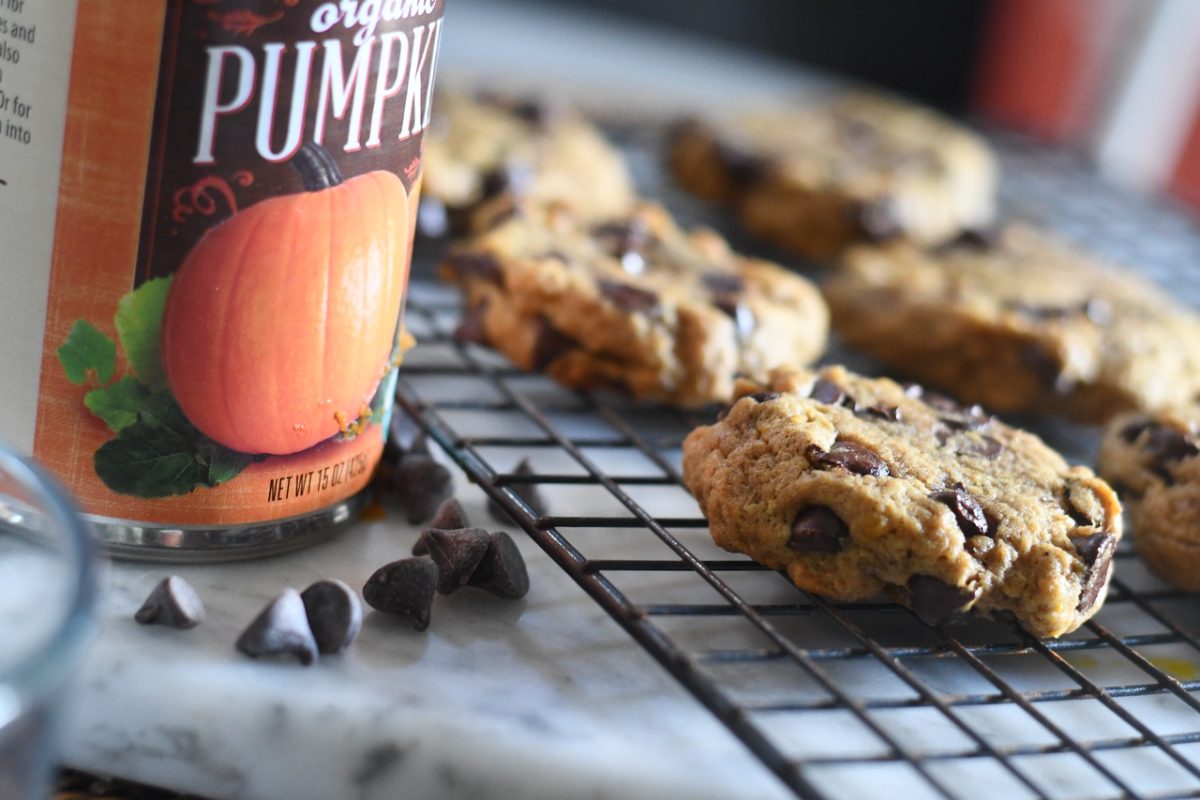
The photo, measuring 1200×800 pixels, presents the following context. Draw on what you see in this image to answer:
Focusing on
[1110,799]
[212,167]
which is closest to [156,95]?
[212,167]

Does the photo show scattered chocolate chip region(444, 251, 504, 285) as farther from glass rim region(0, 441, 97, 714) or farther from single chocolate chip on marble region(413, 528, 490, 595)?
glass rim region(0, 441, 97, 714)

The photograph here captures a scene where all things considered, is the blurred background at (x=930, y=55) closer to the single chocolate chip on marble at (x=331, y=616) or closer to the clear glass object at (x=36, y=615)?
the single chocolate chip on marble at (x=331, y=616)

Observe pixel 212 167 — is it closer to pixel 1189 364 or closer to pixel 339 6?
pixel 339 6

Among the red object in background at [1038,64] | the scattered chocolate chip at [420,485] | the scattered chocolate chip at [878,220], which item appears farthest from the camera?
the red object in background at [1038,64]

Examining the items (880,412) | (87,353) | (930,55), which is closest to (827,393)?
(880,412)

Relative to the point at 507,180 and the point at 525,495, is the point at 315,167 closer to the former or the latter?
the point at 525,495

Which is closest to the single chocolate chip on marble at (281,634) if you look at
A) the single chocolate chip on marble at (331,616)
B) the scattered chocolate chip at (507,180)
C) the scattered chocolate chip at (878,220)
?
the single chocolate chip on marble at (331,616)

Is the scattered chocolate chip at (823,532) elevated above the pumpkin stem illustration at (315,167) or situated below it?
below
